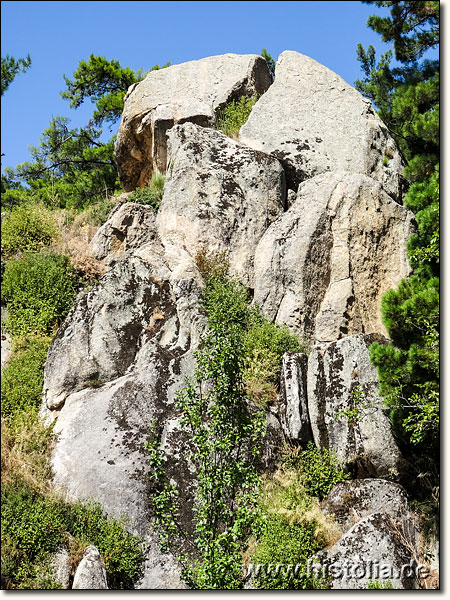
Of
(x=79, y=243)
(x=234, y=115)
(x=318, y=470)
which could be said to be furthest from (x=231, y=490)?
(x=234, y=115)

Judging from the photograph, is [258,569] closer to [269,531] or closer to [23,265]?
[269,531]

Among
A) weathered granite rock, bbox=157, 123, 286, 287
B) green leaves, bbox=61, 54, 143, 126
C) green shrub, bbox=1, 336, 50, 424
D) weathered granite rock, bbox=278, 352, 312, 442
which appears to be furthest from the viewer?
green leaves, bbox=61, 54, 143, 126

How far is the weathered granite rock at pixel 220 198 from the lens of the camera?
1410 centimetres

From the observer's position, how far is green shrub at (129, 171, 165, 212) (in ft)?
53.9

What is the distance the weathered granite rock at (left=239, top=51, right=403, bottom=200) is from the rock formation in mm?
36

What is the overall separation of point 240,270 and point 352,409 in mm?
4044

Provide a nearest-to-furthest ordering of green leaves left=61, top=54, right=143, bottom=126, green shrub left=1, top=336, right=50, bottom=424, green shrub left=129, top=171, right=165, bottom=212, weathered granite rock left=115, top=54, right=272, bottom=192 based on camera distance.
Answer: green shrub left=1, top=336, right=50, bottom=424 → green shrub left=129, top=171, right=165, bottom=212 → weathered granite rock left=115, top=54, right=272, bottom=192 → green leaves left=61, top=54, right=143, bottom=126

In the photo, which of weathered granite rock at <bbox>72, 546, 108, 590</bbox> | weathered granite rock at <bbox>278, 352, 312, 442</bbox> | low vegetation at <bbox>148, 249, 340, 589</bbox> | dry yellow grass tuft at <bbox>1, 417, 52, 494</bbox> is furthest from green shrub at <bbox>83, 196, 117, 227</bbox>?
weathered granite rock at <bbox>72, 546, 108, 590</bbox>

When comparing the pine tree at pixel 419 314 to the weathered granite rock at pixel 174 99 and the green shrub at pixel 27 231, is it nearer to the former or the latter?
the weathered granite rock at pixel 174 99

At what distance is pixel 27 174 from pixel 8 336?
44.8ft

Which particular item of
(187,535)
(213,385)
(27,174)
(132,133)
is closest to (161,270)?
(213,385)

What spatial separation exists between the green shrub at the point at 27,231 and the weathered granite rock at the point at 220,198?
8.75 ft

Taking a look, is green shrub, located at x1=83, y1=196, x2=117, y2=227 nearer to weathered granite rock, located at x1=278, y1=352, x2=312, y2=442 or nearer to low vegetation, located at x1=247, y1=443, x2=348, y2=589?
weathered granite rock, located at x1=278, y1=352, x2=312, y2=442

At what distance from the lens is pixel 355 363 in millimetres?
11461
